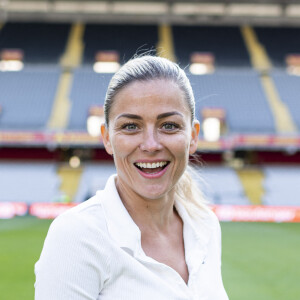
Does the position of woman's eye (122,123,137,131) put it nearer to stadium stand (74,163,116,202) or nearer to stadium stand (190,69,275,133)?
stadium stand (74,163,116,202)

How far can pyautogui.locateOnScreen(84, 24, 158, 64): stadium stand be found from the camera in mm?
23797

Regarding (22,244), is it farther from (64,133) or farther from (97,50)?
(97,50)

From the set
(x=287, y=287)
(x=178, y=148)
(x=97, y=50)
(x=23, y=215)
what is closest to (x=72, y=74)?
(x=97, y=50)

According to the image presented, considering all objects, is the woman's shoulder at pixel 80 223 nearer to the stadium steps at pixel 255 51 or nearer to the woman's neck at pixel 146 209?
the woman's neck at pixel 146 209

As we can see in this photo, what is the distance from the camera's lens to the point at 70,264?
1.41 meters

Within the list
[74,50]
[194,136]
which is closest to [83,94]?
[74,50]

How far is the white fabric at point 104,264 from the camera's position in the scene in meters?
1.42

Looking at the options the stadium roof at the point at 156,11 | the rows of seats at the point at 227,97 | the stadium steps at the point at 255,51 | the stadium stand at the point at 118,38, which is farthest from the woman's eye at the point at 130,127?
the stadium roof at the point at 156,11

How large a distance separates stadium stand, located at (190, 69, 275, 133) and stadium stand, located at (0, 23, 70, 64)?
7506 mm

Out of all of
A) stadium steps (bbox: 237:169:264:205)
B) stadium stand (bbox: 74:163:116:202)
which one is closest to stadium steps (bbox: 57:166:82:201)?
stadium stand (bbox: 74:163:116:202)

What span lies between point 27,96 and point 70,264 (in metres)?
21.1

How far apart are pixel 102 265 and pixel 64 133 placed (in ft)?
60.1

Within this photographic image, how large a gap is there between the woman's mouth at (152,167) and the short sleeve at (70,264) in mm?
362

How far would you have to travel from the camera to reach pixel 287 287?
7.39 meters
